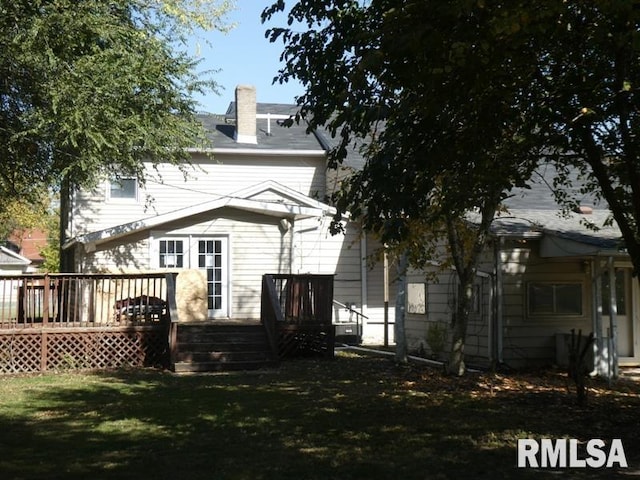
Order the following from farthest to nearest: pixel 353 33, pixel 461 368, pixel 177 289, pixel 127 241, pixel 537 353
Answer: pixel 127 241, pixel 177 289, pixel 537 353, pixel 461 368, pixel 353 33

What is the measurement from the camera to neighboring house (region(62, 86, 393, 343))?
61.6ft

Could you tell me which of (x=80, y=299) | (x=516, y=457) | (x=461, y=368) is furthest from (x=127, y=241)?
(x=516, y=457)

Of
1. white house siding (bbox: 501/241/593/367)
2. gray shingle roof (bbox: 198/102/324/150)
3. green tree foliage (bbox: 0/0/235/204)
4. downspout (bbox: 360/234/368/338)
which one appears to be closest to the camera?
green tree foliage (bbox: 0/0/235/204)

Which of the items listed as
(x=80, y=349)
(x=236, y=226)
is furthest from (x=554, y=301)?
(x=80, y=349)

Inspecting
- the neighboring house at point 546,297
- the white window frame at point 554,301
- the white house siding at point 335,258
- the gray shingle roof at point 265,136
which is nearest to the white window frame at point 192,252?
the white house siding at point 335,258

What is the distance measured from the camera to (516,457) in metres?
7.29

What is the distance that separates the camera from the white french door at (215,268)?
A: 1895 cm

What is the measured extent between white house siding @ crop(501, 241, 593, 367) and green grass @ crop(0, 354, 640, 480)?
134cm

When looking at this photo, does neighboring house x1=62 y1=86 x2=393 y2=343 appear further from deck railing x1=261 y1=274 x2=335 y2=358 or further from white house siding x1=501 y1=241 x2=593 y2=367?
white house siding x1=501 y1=241 x2=593 y2=367

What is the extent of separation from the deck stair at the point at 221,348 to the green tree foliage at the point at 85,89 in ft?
12.3

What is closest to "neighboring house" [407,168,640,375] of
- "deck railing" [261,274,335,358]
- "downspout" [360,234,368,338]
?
"deck railing" [261,274,335,358]

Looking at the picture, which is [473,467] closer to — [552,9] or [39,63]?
[552,9]

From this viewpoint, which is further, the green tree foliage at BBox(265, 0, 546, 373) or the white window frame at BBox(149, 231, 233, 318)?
the white window frame at BBox(149, 231, 233, 318)

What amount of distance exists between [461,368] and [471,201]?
16.5 feet
